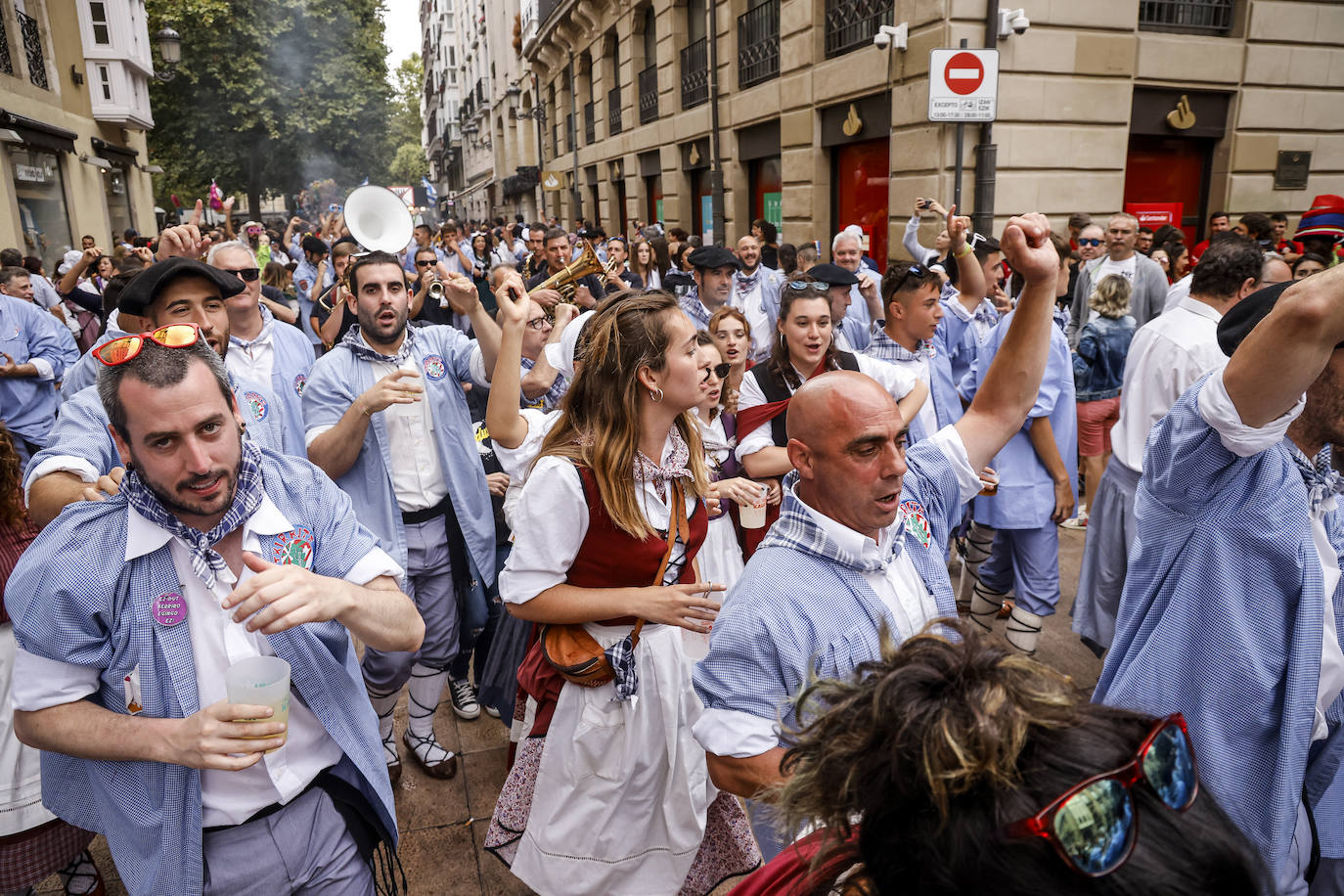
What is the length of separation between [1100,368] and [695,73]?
1357 cm

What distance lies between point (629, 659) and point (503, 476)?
1.81 metres

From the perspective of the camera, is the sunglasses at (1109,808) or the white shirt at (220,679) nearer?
the sunglasses at (1109,808)

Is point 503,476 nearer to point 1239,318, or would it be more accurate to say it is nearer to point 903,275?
point 903,275

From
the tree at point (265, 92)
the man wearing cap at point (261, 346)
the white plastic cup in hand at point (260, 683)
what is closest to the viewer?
the white plastic cup in hand at point (260, 683)

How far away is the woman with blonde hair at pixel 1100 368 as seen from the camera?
21.3ft

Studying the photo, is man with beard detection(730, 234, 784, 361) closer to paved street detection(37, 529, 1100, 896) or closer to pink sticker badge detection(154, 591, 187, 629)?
paved street detection(37, 529, 1100, 896)

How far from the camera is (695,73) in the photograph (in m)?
17.8

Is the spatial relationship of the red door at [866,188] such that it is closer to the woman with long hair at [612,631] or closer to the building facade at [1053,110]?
the building facade at [1053,110]

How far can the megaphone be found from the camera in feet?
19.5

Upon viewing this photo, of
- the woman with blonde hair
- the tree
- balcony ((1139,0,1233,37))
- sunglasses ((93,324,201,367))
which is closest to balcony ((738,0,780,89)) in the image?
balcony ((1139,0,1233,37))

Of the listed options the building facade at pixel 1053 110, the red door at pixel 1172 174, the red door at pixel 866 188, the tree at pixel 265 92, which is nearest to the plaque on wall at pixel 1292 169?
the building facade at pixel 1053 110

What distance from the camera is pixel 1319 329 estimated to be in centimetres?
174

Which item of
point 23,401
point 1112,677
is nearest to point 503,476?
point 1112,677

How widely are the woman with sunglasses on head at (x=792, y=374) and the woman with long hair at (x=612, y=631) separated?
1324mm
